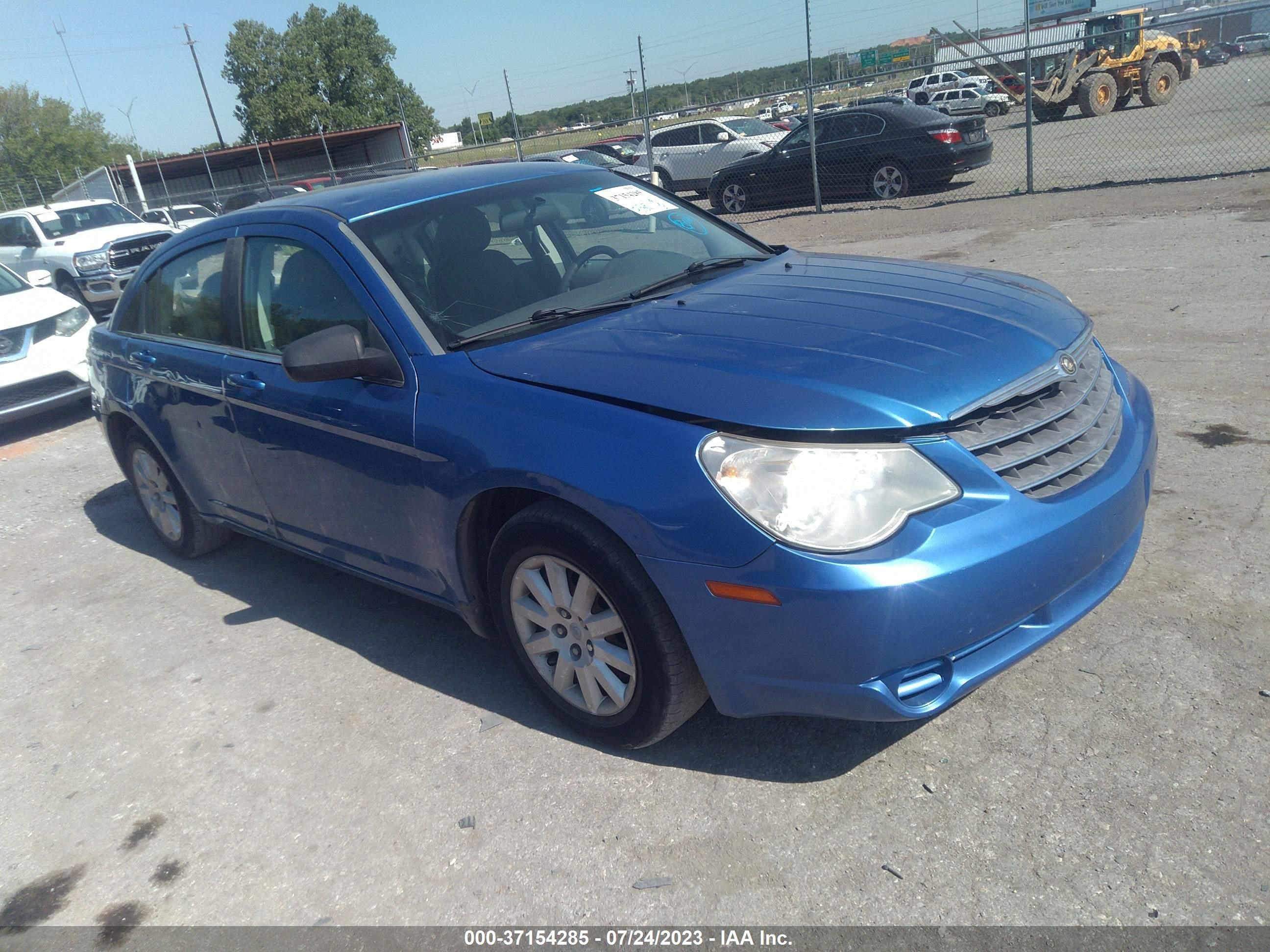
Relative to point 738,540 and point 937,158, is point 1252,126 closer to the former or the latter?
point 937,158

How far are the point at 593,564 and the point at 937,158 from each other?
46.1ft

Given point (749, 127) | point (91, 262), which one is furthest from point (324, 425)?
point (749, 127)

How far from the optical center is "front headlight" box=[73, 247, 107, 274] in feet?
48.3

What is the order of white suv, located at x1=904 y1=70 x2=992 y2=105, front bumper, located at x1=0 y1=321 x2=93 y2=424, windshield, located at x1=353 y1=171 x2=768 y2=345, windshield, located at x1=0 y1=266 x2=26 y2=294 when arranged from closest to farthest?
windshield, located at x1=353 y1=171 x2=768 y2=345 < front bumper, located at x1=0 y1=321 x2=93 y2=424 < windshield, located at x1=0 y1=266 x2=26 y2=294 < white suv, located at x1=904 y1=70 x2=992 y2=105

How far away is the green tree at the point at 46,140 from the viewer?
61.5m

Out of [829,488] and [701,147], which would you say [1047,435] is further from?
[701,147]

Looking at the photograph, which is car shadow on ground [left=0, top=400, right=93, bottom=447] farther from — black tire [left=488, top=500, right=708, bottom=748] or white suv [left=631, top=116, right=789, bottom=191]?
white suv [left=631, top=116, right=789, bottom=191]

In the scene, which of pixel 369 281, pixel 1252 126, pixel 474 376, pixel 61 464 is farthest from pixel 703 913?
pixel 1252 126

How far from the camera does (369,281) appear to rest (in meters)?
3.35

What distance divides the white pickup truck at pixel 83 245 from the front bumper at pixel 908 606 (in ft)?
45.4

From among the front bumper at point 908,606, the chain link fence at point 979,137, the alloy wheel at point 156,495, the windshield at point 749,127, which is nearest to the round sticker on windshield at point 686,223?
the front bumper at point 908,606

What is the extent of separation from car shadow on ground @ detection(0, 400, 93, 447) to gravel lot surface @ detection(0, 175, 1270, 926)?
4539 millimetres

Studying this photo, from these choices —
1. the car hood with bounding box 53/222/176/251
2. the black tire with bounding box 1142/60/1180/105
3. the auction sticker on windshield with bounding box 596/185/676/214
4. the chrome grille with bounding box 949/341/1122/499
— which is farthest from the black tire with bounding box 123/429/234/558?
the black tire with bounding box 1142/60/1180/105

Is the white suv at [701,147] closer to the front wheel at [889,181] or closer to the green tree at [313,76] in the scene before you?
the front wheel at [889,181]
